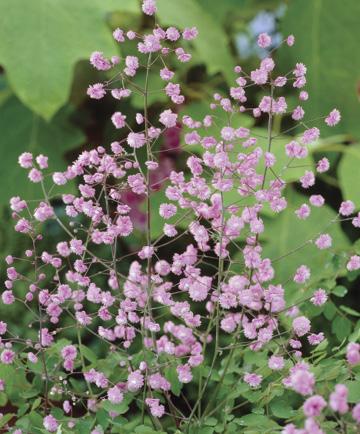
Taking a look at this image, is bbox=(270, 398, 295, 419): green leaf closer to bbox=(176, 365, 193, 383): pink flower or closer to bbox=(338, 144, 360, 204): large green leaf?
bbox=(176, 365, 193, 383): pink flower

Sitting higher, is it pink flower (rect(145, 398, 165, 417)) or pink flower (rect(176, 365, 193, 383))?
pink flower (rect(176, 365, 193, 383))

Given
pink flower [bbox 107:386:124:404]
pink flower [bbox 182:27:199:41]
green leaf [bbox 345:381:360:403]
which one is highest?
pink flower [bbox 182:27:199:41]

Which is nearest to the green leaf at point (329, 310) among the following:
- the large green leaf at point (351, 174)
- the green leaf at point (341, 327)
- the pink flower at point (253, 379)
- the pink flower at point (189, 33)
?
the green leaf at point (341, 327)

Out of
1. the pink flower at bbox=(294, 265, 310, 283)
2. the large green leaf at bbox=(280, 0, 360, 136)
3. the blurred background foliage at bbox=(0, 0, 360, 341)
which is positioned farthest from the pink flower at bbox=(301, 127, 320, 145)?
the large green leaf at bbox=(280, 0, 360, 136)

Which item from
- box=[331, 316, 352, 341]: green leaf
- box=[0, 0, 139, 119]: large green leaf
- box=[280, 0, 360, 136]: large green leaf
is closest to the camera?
box=[331, 316, 352, 341]: green leaf

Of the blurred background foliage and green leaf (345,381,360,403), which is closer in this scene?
→ green leaf (345,381,360,403)

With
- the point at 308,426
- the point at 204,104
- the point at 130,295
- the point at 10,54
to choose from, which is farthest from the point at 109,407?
the point at 204,104

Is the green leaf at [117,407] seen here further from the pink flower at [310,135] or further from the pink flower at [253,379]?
the pink flower at [310,135]

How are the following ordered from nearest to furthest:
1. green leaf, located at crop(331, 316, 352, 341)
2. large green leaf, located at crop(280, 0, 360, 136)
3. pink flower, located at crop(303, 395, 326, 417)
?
1. pink flower, located at crop(303, 395, 326, 417)
2. green leaf, located at crop(331, 316, 352, 341)
3. large green leaf, located at crop(280, 0, 360, 136)
